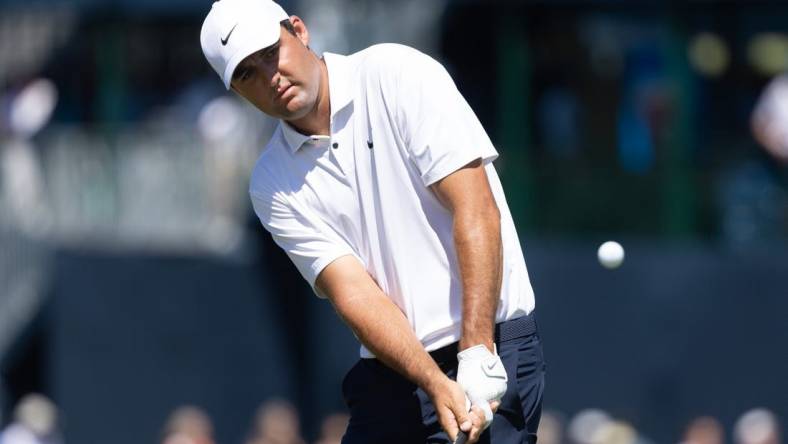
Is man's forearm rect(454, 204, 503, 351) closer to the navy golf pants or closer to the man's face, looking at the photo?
the navy golf pants

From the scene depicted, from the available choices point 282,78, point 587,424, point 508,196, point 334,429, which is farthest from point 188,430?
point 282,78

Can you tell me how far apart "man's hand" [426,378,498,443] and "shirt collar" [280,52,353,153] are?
91 cm

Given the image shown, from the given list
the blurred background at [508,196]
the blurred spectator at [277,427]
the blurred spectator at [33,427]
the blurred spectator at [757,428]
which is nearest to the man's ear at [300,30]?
the blurred background at [508,196]

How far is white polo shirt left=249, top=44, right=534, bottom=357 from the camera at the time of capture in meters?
5.25

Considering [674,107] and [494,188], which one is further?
[674,107]

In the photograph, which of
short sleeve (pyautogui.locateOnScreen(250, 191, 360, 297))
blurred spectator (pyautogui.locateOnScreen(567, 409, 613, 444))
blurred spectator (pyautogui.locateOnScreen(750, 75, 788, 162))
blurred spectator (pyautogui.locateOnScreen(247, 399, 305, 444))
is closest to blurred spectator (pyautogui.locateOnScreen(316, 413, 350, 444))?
blurred spectator (pyautogui.locateOnScreen(247, 399, 305, 444))

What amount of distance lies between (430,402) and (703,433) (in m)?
9.44

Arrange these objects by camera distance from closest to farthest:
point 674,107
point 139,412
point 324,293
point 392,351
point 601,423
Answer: point 392,351, point 324,293, point 601,423, point 674,107, point 139,412

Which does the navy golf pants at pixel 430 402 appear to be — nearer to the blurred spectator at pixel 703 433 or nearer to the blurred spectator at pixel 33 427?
the blurred spectator at pixel 703 433

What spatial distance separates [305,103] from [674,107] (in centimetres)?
1158

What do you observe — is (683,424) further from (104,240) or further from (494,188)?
(494,188)

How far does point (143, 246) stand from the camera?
18.5 m

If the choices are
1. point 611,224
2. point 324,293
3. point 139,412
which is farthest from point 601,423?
point 324,293

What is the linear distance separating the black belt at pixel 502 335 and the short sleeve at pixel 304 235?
426mm
